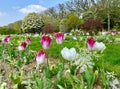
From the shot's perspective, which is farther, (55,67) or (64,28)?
(64,28)

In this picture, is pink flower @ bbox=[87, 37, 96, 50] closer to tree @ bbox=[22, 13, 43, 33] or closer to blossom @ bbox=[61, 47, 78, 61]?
blossom @ bbox=[61, 47, 78, 61]

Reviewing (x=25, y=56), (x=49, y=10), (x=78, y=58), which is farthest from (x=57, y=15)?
(x=78, y=58)

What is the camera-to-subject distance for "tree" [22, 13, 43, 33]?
87.1 ft

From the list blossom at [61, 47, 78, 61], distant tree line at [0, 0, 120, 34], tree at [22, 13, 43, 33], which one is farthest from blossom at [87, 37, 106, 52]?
tree at [22, 13, 43, 33]

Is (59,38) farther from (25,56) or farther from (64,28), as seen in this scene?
(64,28)

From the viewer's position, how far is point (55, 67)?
507 cm

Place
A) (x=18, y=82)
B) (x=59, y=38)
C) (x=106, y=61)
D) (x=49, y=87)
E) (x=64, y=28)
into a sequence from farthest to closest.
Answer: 1. (x=64, y=28)
2. (x=106, y=61)
3. (x=18, y=82)
4. (x=49, y=87)
5. (x=59, y=38)

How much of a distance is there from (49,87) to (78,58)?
0.73m

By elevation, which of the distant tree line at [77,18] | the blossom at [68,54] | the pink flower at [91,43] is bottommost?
the distant tree line at [77,18]

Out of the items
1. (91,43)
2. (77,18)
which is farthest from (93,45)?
(77,18)

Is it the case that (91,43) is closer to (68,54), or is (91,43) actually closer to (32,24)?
(68,54)

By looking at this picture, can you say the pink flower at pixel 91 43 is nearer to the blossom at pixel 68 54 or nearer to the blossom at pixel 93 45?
the blossom at pixel 93 45

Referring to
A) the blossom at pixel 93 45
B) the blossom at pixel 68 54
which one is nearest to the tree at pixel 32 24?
the blossom at pixel 93 45

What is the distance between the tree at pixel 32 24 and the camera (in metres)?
26.5
